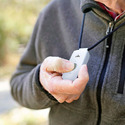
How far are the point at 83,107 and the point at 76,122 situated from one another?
0.28 feet

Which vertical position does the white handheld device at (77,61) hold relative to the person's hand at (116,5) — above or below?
below

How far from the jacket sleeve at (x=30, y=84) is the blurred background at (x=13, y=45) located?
1859mm

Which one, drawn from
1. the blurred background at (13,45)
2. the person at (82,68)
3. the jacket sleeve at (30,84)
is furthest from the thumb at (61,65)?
the blurred background at (13,45)

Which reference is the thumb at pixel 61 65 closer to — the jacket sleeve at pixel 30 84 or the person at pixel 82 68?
the person at pixel 82 68

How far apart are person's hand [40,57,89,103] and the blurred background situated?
90.9 inches

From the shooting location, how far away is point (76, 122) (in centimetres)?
100

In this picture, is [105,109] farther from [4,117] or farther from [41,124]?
[4,117]

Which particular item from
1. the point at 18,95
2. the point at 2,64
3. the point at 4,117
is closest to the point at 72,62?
the point at 18,95

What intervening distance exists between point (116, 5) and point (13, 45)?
248 inches

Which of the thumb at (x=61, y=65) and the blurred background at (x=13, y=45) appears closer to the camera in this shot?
the thumb at (x=61, y=65)

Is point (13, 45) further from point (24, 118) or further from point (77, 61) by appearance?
point (77, 61)

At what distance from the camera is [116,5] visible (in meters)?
0.84

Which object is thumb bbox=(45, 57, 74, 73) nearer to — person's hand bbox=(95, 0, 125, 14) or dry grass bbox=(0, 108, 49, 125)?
person's hand bbox=(95, 0, 125, 14)

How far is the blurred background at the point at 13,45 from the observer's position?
3.19 meters
